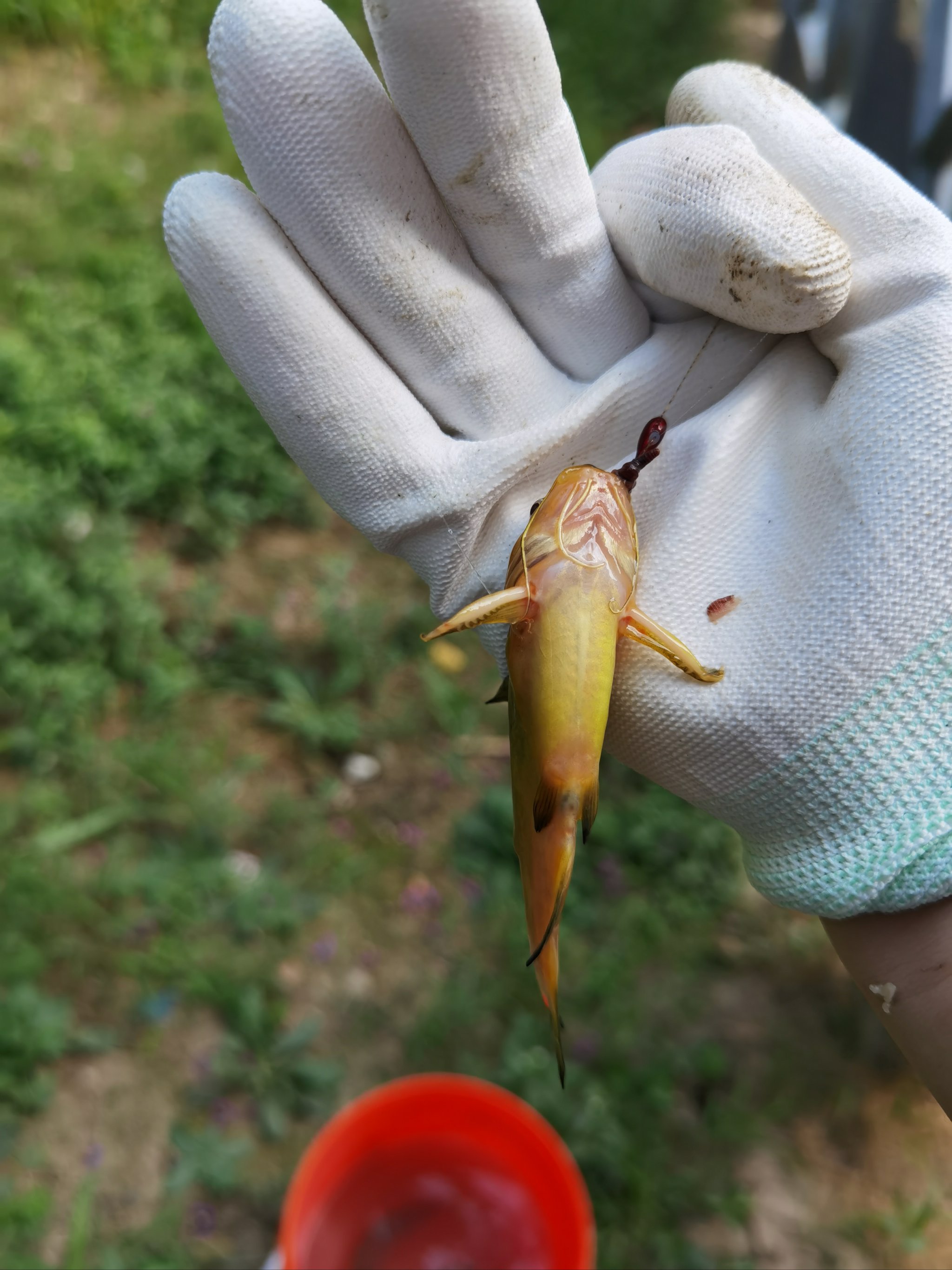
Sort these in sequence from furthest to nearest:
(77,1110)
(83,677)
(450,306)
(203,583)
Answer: (203,583), (83,677), (77,1110), (450,306)

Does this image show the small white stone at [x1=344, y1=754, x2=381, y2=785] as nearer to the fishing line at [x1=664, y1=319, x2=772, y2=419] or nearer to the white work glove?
the white work glove

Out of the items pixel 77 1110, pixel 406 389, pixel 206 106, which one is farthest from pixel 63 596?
pixel 206 106

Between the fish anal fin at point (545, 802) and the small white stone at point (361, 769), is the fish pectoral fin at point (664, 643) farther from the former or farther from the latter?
the small white stone at point (361, 769)

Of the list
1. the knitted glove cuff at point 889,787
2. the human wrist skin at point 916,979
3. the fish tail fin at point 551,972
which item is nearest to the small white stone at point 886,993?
the human wrist skin at point 916,979

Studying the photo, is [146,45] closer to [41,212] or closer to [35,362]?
[41,212]

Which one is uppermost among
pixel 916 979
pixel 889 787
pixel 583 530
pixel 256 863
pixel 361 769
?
pixel 583 530

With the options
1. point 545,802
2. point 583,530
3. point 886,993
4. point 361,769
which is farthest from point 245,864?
point 886,993

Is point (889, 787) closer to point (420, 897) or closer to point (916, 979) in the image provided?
point (916, 979)
